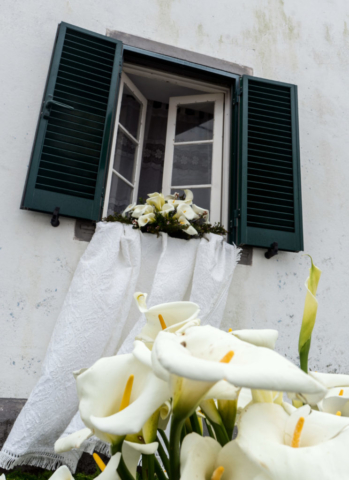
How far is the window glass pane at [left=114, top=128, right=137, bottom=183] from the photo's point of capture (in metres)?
3.10

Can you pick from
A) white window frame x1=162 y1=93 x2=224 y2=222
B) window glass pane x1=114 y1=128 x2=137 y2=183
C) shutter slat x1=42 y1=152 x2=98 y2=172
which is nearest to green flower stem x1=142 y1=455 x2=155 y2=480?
shutter slat x1=42 y1=152 x2=98 y2=172

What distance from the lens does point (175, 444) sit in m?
0.40

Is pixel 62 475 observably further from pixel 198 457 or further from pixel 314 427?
pixel 314 427

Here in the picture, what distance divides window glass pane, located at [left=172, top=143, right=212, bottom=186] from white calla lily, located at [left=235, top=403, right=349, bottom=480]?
2915 millimetres

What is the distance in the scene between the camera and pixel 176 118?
342cm

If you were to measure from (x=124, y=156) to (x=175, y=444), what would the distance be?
9.59 ft

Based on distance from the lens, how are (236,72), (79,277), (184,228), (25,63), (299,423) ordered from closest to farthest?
(299,423) < (79,277) < (184,228) < (25,63) < (236,72)

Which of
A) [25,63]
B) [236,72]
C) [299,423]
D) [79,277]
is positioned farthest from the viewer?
[236,72]

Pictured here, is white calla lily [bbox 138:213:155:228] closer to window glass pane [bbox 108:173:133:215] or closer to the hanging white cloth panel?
the hanging white cloth panel

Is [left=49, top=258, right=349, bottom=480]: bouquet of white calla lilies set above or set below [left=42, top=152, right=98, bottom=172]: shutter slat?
below

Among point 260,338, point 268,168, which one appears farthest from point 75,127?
point 260,338

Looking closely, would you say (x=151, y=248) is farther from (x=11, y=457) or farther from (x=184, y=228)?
(x=11, y=457)

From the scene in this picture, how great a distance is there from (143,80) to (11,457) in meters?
2.90

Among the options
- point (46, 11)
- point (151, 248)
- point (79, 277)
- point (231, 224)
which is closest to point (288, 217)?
point (231, 224)
